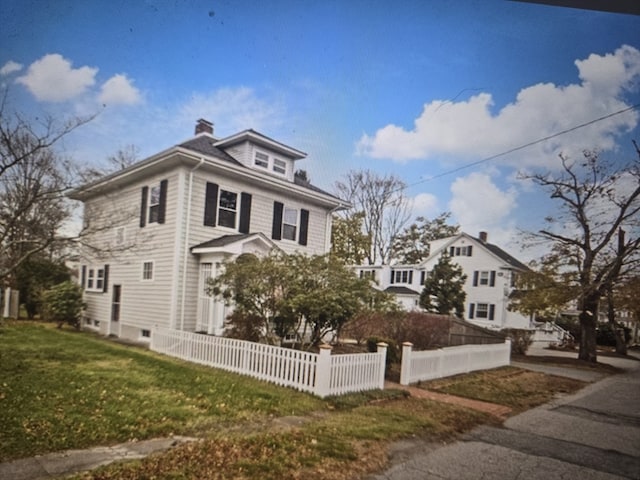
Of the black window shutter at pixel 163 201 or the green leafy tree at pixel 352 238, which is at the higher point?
the black window shutter at pixel 163 201

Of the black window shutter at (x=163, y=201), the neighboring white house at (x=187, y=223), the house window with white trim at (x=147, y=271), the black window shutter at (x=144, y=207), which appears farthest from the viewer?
the house window with white trim at (x=147, y=271)

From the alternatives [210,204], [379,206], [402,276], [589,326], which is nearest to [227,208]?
[210,204]

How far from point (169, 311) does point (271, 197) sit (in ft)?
13.5

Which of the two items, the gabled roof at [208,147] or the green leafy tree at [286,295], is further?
the green leafy tree at [286,295]

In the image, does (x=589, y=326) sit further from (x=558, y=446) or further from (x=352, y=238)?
(x=558, y=446)

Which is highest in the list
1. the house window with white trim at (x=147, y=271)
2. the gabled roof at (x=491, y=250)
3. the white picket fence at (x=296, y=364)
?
the gabled roof at (x=491, y=250)

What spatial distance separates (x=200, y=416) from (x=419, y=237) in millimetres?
2813

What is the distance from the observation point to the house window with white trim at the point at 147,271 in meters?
6.08

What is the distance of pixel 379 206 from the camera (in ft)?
6.52

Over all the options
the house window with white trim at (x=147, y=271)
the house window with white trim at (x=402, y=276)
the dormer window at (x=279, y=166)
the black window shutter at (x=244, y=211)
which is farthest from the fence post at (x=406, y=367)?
the house window with white trim at (x=147, y=271)

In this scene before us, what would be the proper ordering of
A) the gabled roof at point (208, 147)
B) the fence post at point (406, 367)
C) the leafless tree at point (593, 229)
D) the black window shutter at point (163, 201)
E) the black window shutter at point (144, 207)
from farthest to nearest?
the fence post at point (406, 367), the black window shutter at point (163, 201), the black window shutter at point (144, 207), the gabled roof at point (208, 147), the leafless tree at point (593, 229)

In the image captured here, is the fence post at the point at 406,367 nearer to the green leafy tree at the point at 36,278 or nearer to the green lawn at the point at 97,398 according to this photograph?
the green lawn at the point at 97,398

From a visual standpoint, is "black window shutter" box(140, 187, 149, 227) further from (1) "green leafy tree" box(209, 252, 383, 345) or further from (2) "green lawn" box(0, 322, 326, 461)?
(1) "green leafy tree" box(209, 252, 383, 345)

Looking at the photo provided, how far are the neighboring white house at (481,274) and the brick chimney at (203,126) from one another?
4.93 ft
